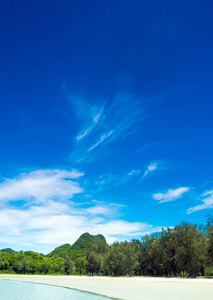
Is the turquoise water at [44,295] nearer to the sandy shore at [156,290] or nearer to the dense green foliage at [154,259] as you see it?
the sandy shore at [156,290]

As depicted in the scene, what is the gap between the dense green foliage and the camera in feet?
200

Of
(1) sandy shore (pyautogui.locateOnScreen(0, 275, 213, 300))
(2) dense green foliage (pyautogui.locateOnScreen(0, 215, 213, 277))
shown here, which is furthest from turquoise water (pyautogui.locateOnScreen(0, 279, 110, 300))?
(2) dense green foliage (pyautogui.locateOnScreen(0, 215, 213, 277))

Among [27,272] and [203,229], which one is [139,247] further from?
[27,272]

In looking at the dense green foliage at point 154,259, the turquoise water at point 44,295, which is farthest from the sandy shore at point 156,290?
the dense green foliage at point 154,259

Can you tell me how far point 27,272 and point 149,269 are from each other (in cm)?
7125

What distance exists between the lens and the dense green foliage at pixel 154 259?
60938 millimetres

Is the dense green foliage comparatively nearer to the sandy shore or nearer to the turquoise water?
the sandy shore

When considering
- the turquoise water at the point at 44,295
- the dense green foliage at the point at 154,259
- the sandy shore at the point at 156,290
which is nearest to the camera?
the sandy shore at the point at 156,290

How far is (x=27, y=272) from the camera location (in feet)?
406

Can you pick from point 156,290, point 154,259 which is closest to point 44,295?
point 156,290

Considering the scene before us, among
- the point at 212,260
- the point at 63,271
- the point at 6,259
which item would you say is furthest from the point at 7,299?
the point at 6,259

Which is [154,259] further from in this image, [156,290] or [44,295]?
[44,295]

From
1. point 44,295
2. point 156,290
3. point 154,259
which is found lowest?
point 44,295

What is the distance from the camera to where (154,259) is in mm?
83875
